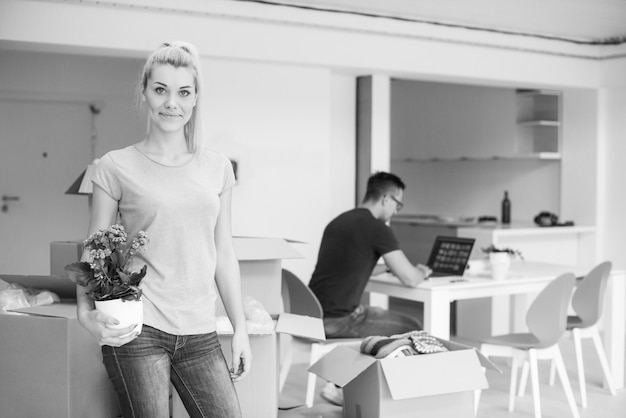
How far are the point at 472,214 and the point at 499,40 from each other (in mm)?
2787

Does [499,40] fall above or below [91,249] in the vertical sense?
above

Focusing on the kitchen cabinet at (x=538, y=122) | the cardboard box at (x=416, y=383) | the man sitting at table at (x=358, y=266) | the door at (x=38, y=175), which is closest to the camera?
the cardboard box at (x=416, y=383)

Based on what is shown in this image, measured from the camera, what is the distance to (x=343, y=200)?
240 inches

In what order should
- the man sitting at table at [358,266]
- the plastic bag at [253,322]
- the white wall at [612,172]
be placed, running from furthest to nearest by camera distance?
the white wall at [612,172] → the man sitting at table at [358,266] → the plastic bag at [253,322]

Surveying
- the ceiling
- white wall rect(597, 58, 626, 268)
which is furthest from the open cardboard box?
white wall rect(597, 58, 626, 268)

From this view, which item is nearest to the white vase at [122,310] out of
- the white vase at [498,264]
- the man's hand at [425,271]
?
the man's hand at [425,271]

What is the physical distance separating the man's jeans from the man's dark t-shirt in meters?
0.05

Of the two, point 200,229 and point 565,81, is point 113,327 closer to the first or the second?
point 200,229

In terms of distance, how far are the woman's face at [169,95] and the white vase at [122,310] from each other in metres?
0.43

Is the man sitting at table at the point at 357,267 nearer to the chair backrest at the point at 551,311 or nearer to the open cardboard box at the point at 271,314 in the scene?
the chair backrest at the point at 551,311

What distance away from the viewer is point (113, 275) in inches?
70.4

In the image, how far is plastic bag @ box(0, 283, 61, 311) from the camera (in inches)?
99.2

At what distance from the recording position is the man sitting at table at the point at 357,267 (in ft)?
13.8

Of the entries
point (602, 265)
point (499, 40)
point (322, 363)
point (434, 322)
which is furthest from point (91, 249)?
point (499, 40)
